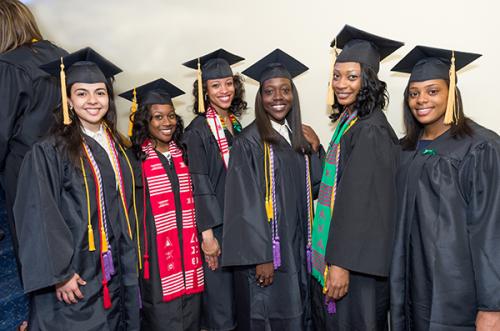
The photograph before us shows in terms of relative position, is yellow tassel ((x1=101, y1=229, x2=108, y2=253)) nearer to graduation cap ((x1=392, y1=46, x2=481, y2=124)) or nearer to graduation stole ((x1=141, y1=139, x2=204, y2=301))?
graduation stole ((x1=141, y1=139, x2=204, y2=301))

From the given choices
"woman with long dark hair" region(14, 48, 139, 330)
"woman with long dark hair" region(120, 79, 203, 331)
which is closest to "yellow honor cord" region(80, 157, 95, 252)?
"woman with long dark hair" region(14, 48, 139, 330)

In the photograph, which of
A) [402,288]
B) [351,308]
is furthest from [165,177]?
[402,288]

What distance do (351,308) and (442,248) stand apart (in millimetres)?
554

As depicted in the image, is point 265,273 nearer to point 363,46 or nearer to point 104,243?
point 104,243

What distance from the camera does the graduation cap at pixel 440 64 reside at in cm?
190

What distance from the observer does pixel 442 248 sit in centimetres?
184

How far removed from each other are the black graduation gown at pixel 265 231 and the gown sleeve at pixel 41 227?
2.79ft

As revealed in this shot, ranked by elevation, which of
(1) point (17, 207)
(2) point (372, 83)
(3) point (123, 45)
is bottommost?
(1) point (17, 207)

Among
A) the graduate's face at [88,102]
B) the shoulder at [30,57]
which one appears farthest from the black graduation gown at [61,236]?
the shoulder at [30,57]

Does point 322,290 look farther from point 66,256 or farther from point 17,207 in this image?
point 17,207

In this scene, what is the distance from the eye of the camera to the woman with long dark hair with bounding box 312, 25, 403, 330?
1.92m

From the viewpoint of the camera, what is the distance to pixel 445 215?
1840 mm

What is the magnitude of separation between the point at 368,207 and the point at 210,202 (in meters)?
1.02

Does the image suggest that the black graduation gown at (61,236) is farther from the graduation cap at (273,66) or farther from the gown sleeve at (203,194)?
the graduation cap at (273,66)
